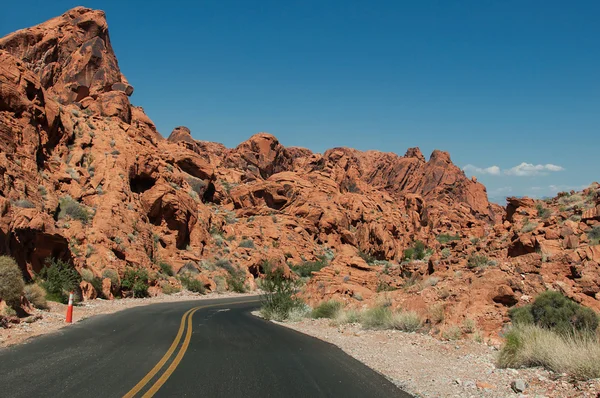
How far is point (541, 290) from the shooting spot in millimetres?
13867

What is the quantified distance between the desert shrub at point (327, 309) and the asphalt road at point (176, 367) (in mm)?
6852

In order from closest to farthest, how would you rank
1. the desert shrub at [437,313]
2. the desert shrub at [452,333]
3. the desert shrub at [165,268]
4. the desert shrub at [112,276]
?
the desert shrub at [452,333] → the desert shrub at [437,313] → the desert shrub at [112,276] → the desert shrub at [165,268]

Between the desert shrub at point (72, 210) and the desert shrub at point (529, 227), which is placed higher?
the desert shrub at point (72, 210)

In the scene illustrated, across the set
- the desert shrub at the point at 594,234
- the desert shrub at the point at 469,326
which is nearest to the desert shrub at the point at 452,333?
the desert shrub at the point at 469,326

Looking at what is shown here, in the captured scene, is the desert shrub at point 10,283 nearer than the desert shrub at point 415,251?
Yes

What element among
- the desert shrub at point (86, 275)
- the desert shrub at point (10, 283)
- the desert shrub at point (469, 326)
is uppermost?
the desert shrub at point (10, 283)

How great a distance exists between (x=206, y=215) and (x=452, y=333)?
3942 cm

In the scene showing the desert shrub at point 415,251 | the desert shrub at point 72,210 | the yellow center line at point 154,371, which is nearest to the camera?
the yellow center line at point 154,371

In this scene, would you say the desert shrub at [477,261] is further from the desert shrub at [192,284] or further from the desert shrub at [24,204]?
the desert shrub at [192,284]

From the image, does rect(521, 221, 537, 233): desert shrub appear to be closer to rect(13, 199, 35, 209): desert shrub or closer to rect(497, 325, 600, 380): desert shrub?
rect(497, 325, 600, 380): desert shrub

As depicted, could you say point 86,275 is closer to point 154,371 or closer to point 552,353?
point 154,371

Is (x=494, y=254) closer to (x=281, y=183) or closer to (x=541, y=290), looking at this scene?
(x=541, y=290)

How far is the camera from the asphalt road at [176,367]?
7273 mm

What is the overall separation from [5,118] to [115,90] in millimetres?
25326
